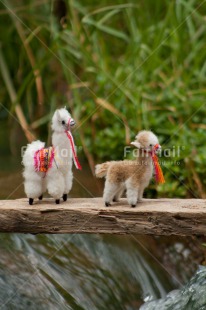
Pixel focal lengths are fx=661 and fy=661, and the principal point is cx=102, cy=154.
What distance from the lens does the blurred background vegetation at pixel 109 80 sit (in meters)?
3.95

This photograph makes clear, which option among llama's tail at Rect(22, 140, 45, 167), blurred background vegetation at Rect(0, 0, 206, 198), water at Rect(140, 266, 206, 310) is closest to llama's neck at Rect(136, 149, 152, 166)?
llama's tail at Rect(22, 140, 45, 167)

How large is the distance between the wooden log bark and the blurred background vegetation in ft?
4.15

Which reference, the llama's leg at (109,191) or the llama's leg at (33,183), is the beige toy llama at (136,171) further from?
the llama's leg at (33,183)

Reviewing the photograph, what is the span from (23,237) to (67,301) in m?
0.42

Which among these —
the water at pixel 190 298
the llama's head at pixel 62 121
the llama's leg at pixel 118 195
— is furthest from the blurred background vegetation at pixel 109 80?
the llama's head at pixel 62 121

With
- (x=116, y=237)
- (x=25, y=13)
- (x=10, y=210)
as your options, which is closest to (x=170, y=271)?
(x=116, y=237)

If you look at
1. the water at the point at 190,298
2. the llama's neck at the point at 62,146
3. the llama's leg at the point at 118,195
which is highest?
the llama's neck at the point at 62,146

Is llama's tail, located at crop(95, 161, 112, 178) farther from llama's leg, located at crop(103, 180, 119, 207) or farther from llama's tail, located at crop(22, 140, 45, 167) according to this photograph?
llama's tail, located at crop(22, 140, 45, 167)

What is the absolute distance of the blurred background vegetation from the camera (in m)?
3.95

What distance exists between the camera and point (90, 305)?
2.67 metres

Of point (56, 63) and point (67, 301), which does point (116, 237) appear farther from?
point (56, 63)

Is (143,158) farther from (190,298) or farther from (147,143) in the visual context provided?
(190,298)

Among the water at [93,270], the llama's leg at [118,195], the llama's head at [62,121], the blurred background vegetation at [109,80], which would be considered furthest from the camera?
the blurred background vegetation at [109,80]

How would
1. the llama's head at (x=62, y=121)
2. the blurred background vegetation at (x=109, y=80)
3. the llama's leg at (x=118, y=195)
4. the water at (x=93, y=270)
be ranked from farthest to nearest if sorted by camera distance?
the blurred background vegetation at (x=109, y=80), the water at (x=93, y=270), the llama's leg at (x=118, y=195), the llama's head at (x=62, y=121)
